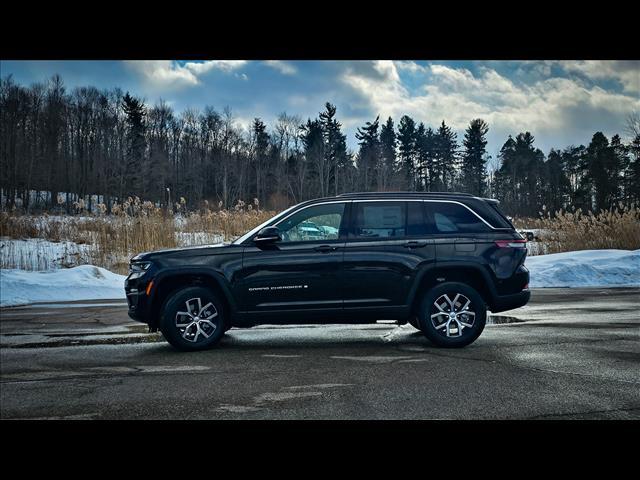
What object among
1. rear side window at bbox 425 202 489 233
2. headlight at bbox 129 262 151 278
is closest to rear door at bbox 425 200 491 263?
rear side window at bbox 425 202 489 233

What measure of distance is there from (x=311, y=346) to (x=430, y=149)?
47720mm

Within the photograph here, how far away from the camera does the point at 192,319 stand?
21.5 ft

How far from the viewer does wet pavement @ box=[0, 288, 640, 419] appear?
4168mm

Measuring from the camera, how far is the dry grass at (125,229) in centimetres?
1630

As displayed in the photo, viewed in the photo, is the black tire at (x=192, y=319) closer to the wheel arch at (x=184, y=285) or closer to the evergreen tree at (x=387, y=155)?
the wheel arch at (x=184, y=285)

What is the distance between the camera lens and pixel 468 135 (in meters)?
54.4

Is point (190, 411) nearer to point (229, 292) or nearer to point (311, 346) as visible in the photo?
point (229, 292)

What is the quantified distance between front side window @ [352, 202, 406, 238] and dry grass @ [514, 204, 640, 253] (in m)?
14.7

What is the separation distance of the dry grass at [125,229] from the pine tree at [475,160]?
35.7m

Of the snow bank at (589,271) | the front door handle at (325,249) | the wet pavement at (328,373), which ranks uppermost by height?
the front door handle at (325,249)

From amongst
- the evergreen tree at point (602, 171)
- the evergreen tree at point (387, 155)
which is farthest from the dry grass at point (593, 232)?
the evergreen tree at point (602, 171)

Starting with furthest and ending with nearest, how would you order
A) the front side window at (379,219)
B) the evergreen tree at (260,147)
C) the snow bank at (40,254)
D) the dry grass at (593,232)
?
1. the evergreen tree at (260,147)
2. the dry grass at (593,232)
3. the snow bank at (40,254)
4. the front side window at (379,219)

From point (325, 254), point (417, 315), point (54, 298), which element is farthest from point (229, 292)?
point (54, 298)

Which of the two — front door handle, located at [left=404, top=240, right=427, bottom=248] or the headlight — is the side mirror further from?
front door handle, located at [left=404, top=240, right=427, bottom=248]
